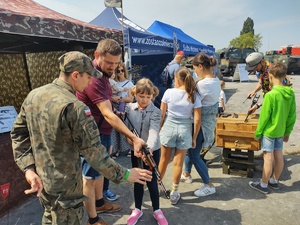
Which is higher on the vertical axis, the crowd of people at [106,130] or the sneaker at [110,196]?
the crowd of people at [106,130]

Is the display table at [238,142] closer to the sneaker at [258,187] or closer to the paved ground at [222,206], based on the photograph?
the paved ground at [222,206]

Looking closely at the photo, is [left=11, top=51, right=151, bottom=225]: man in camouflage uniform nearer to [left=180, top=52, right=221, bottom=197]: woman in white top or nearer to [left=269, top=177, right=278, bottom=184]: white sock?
[left=180, top=52, right=221, bottom=197]: woman in white top

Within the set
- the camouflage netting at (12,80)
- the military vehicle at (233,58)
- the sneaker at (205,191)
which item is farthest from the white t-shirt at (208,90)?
the military vehicle at (233,58)

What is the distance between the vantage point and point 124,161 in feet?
14.3

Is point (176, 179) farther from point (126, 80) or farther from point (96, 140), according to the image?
point (126, 80)

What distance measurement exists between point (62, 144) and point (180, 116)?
67.2 inches

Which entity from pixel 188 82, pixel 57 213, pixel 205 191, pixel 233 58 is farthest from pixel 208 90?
pixel 233 58

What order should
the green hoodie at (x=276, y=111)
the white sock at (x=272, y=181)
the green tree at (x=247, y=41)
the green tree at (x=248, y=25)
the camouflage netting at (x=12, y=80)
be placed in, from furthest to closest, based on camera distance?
the green tree at (x=248, y=25)
the green tree at (x=247, y=41)
the camouflage netting at (x=12, y=80)
the white sock at (x=272, y=181)
the green hoodie at (x=276, y=111)

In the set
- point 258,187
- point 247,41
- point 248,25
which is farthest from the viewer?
point 248,25

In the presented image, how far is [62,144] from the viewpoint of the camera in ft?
4.74

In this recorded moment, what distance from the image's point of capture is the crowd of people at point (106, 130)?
1.42m

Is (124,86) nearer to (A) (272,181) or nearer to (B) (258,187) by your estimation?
(B) (258,187)

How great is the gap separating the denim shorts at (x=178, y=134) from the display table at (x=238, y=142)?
1004mm

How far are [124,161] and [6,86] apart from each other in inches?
140
